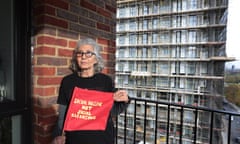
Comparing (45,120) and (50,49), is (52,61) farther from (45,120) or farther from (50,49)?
(45,120)

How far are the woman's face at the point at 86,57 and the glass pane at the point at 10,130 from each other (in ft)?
1.78

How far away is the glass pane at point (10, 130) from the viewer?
1020 millimetres

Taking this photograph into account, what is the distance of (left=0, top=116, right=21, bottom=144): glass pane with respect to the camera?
3.34 ft

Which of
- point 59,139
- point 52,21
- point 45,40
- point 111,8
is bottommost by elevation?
point 59,139

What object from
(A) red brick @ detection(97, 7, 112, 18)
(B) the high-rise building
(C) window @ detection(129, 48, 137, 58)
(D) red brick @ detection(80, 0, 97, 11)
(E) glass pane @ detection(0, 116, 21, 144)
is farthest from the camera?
(C) window @ detection(129, 48, 137, 58)

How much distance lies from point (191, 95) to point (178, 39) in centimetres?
189

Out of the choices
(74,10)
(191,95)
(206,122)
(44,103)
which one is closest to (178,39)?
(191,95)

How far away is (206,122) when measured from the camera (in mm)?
5328

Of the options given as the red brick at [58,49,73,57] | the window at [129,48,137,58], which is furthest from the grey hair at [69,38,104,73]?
the window at [129,48,137,58]

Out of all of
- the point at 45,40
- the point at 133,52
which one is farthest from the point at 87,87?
the point at 133,52

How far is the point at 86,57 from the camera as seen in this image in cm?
97

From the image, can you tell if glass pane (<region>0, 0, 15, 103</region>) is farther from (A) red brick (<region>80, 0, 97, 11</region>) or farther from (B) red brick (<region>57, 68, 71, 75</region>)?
(A) red brick (<region>80, 0, 97, 11</region>)

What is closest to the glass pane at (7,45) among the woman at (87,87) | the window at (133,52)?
the woman at (87,87)

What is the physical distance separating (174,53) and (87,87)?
5.11m
